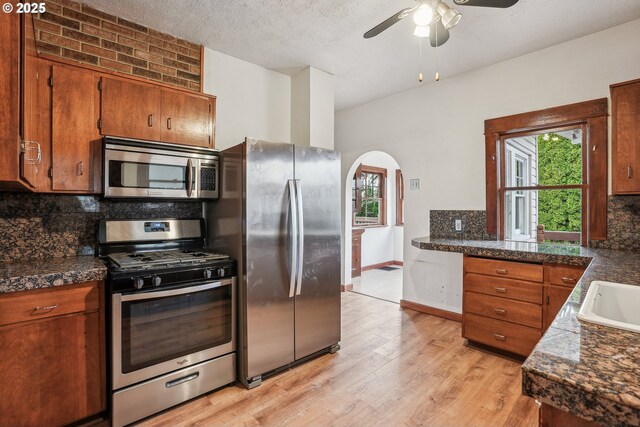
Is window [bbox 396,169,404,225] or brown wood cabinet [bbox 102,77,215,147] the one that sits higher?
brown wood cabinet [bbox 102,77,215,147]

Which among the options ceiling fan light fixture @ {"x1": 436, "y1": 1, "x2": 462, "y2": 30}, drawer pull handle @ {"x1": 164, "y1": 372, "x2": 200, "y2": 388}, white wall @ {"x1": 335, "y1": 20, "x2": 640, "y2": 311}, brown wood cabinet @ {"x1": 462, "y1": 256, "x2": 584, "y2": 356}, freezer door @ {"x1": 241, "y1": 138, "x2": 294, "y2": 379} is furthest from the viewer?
white wall @ {"x1": 335, "y1": 20, "x2": 640, "y2": 311}

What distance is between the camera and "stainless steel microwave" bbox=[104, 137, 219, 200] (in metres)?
2.14

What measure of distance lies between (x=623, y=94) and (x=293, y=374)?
3261 mm

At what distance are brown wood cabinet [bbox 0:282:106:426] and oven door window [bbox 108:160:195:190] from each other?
2.34 ft

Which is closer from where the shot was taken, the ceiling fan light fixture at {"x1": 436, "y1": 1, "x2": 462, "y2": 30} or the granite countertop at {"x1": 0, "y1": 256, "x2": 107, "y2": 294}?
the granite countertop at {"x1": 0, "y1": 256, "x2": 107, "y2": 294}

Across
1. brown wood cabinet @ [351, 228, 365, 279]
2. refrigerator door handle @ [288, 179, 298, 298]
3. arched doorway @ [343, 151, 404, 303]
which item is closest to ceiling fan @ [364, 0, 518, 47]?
refrigerator door handle @ [288, 179, 298, 298]

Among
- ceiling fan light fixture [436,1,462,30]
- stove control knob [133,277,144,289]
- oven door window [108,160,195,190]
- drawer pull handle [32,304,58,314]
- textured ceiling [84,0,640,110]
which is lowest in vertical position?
drawer pull handle [32,304,58,314]

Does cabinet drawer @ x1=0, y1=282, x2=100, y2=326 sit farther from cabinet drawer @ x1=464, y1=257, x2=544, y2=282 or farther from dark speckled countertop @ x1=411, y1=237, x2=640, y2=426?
cabinet drawer @ x1=464, y1=257, x2=544, y2=282

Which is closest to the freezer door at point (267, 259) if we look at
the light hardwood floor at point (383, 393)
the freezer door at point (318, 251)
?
the freezer door at point (318, 251)

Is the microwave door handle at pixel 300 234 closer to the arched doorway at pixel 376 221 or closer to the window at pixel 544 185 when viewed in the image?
the window at pixel 544 185

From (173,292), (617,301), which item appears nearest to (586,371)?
(617,301)

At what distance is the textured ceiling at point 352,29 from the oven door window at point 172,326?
2068mm

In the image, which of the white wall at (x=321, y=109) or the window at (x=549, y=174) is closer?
the window at (x=549, y=174)

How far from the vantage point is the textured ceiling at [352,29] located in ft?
7.60
